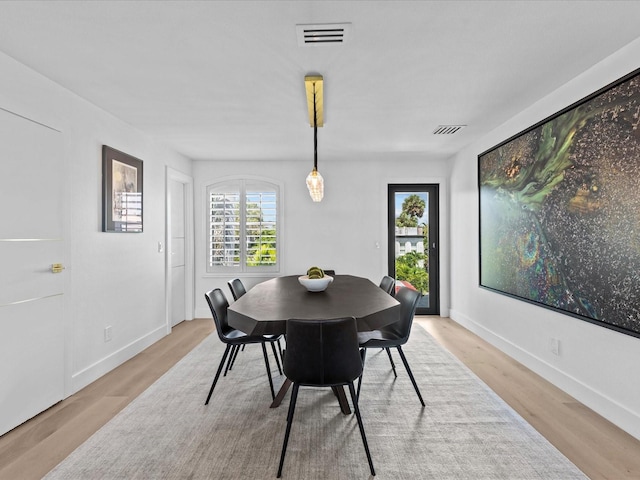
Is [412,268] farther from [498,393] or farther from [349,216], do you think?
[498,393]

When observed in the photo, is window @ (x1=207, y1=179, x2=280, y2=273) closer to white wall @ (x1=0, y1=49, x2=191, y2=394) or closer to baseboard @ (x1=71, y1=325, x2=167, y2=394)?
white wall @ (x1=0, y1=49, x2=191, y2=394)

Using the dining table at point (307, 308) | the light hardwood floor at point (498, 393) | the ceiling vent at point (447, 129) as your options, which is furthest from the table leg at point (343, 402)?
the ceiling vent at point (447, 129)

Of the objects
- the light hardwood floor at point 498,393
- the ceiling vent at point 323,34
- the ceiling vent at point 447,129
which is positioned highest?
the ceiling vent at point 447,129

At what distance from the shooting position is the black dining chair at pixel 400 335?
2518mm

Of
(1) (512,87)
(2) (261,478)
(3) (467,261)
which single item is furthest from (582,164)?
(2) (261,478)

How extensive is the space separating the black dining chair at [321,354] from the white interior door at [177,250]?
355 centimetres

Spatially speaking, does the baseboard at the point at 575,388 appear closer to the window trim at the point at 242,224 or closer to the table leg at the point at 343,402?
the table leg at the point at 343,402

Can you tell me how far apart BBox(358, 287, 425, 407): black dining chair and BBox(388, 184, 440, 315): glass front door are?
276 cm

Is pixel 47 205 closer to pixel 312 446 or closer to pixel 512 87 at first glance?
pixel 312 446

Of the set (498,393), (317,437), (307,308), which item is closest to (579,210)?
(498,393)

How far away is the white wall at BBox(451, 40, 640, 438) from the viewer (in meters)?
2.28

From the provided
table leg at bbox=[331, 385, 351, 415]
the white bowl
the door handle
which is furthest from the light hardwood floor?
the white bowl

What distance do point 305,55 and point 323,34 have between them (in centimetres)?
27

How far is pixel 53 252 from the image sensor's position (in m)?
2.65
